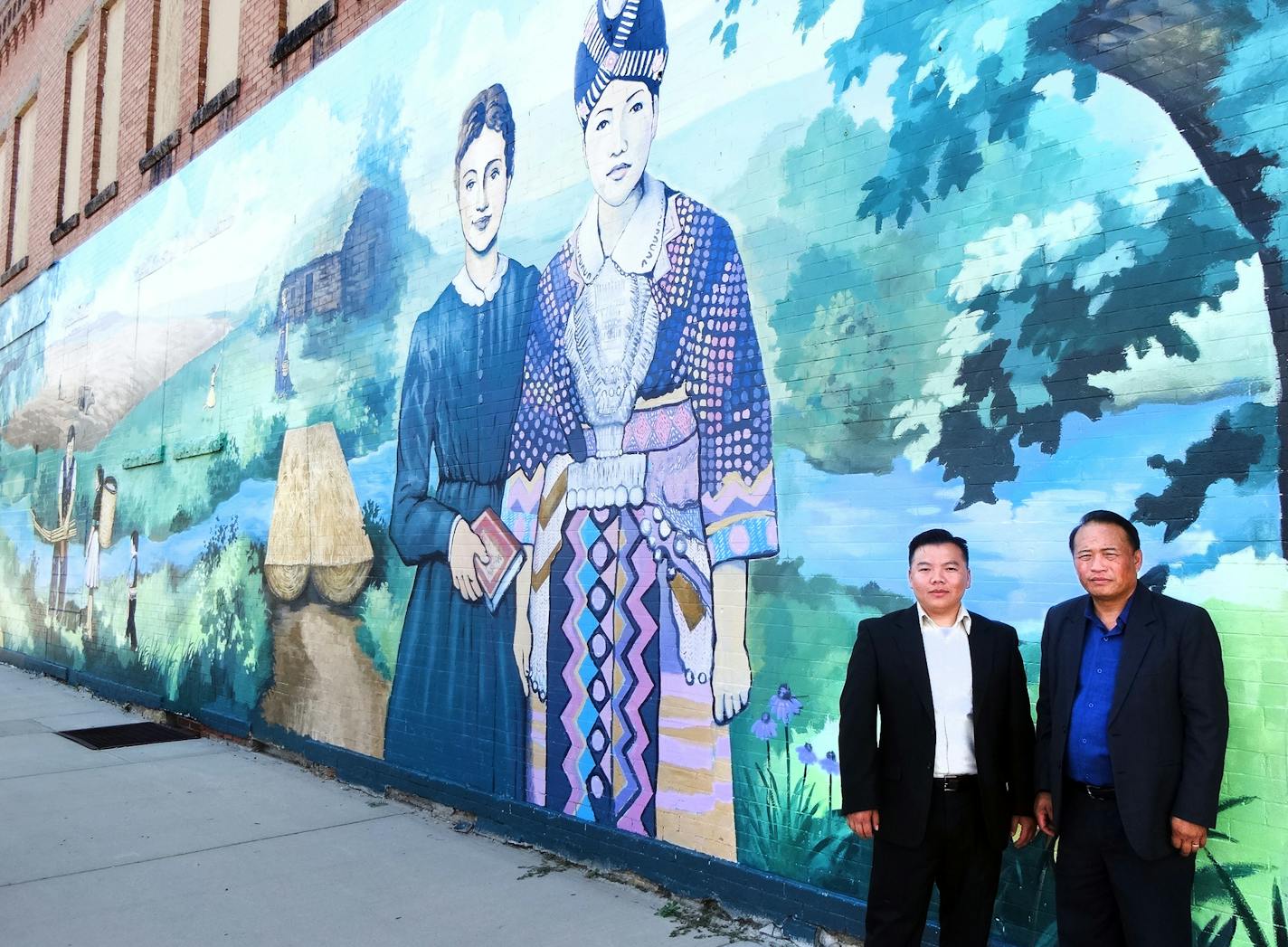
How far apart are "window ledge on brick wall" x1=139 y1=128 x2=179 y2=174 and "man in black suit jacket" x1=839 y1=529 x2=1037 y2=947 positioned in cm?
1018

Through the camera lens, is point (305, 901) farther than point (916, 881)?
Yes

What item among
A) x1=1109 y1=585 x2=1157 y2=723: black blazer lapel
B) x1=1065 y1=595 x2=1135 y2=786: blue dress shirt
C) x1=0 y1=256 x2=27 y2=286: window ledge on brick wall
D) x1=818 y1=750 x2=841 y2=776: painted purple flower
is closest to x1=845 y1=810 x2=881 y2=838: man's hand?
x1=1065 y1=595 x2=1135 y2=786: blue dress shirt

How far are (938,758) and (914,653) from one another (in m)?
0.32

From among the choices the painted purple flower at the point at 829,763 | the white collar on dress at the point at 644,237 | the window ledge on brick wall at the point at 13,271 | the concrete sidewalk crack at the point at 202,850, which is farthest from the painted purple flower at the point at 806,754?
the window ledge on brick wall at the point at 13,271

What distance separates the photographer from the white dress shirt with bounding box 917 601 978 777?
3186mm

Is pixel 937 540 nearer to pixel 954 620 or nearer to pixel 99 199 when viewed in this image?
pixel 954 620

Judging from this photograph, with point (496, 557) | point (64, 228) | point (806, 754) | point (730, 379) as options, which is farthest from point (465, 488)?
point (64, 228)

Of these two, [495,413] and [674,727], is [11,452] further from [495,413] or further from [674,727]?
[674,727]

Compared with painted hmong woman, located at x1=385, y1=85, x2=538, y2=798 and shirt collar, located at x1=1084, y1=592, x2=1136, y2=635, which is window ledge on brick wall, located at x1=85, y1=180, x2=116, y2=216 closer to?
painted hmong woman, located at x1=385, y1=85, x2=538, y2=798

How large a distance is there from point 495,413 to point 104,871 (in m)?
3.15

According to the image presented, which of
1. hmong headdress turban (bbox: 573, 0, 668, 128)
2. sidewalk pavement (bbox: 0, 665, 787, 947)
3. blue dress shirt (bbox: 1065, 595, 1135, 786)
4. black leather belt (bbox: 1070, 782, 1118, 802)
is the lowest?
sidewalk pavement (bbox: 0, 665, 787, 947)

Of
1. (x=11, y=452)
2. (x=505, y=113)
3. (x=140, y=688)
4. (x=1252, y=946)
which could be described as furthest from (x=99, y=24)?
(x=1252, y=946)

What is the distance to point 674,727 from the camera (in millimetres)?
5004

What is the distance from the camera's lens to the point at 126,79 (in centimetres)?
1241
